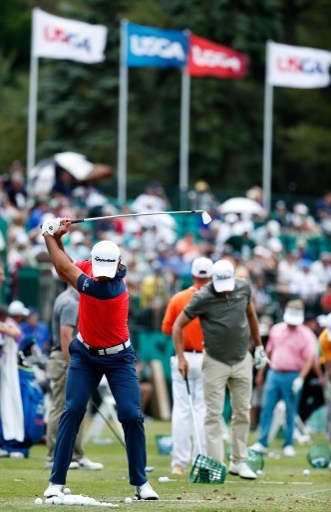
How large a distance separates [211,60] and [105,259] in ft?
83.9

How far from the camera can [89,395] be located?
491 inches

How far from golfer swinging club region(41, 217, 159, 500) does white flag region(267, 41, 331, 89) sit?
25311 mm

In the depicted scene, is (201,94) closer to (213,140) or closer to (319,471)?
(213,140)

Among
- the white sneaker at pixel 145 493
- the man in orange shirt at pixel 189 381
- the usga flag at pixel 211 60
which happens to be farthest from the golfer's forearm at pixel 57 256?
the usga flag at pixel 211 60

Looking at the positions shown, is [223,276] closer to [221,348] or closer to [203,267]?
[221,348]

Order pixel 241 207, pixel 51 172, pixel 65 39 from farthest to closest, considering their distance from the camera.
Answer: pixel 65 39 → pixel 241 207 → pixel 51 172

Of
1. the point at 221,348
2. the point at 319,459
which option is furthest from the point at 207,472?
the point at 319,459

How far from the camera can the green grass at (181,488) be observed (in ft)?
39.6

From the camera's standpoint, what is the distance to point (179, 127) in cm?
4762

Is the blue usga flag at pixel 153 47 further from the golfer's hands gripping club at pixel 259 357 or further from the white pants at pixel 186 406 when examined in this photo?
the golfer's hands gripping club at pixel 259 357

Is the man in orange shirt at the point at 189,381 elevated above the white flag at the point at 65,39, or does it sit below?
below

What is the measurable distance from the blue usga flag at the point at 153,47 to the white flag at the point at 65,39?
145cm

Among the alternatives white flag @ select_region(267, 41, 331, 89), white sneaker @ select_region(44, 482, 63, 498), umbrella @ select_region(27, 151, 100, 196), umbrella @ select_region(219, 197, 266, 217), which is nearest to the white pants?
white sneaker @ select_region(44, 482, 63, 498)

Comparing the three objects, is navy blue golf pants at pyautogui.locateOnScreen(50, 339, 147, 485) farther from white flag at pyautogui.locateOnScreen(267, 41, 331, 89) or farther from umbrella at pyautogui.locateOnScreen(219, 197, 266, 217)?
white flag at pyautogui.locateOnScreen(267, 41, 331, 89)
